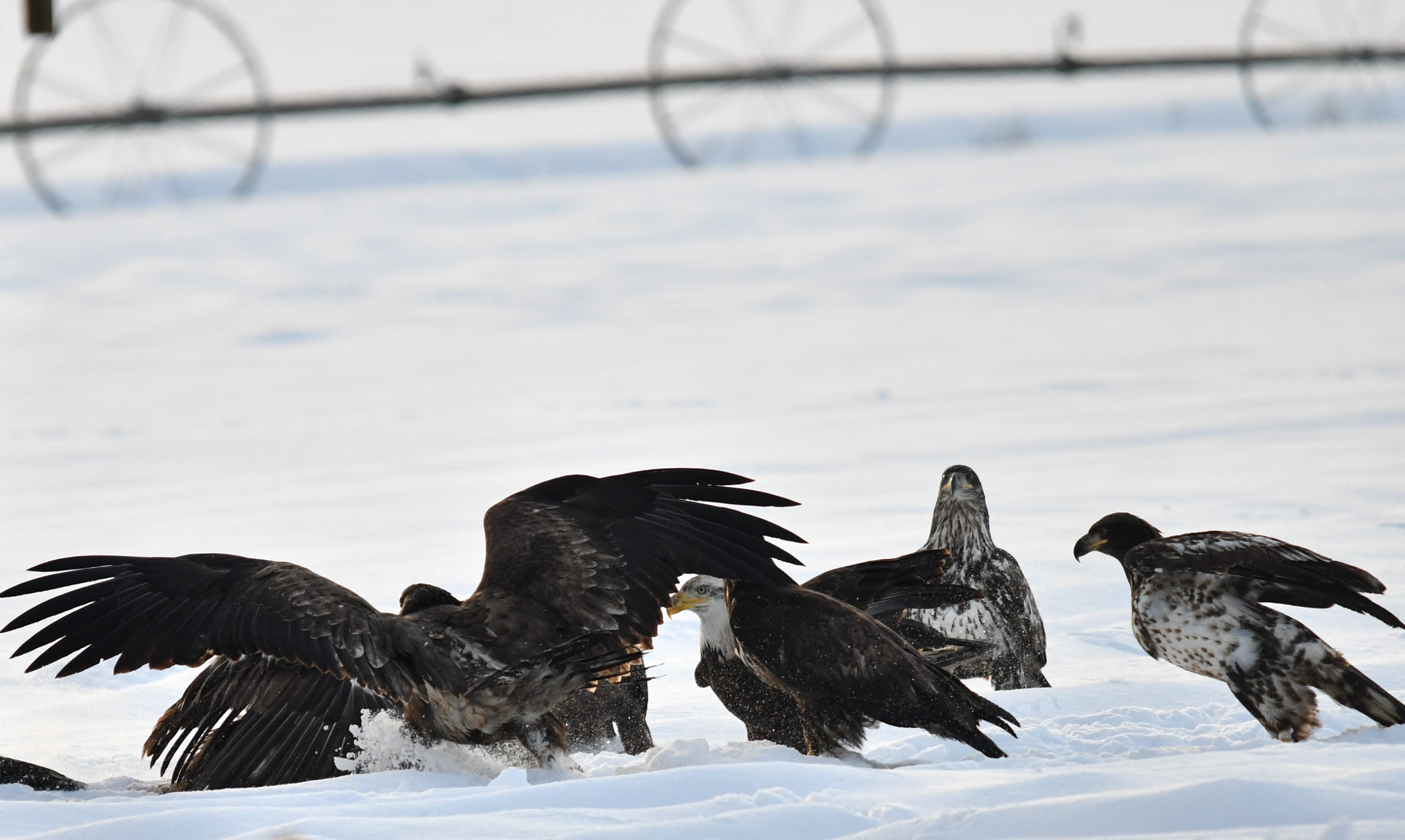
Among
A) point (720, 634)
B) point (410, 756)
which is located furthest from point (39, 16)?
point (720, 634)

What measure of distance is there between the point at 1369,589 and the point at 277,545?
6723mm

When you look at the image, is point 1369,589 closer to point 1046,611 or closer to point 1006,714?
point 1006,714

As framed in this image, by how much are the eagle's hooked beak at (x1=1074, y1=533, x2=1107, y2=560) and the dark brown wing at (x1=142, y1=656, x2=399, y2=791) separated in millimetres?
2545

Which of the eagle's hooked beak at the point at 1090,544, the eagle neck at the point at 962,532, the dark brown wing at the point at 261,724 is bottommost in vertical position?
the dark brown wing at the point at 261,724

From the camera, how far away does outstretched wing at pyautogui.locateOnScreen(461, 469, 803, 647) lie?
5156 millimetres

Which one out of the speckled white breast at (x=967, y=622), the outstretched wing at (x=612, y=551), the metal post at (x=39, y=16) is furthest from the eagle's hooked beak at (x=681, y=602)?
the metal post at (x=39, y=16)

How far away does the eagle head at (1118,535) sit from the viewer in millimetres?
5750

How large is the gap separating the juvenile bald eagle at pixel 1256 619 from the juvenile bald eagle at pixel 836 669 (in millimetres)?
676

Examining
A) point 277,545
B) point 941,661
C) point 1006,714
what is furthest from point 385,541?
point 1006,714

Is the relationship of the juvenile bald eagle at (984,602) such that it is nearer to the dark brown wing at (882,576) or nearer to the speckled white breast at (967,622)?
the speckled white breast at (967,622)

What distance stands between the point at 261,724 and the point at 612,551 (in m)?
1.26

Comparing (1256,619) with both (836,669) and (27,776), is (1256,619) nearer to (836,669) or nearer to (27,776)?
(836,669)

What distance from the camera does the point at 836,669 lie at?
5074 mm

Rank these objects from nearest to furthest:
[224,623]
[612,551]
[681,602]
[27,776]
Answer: [224,623]
[27,776]
[612,551]
[681,602]
